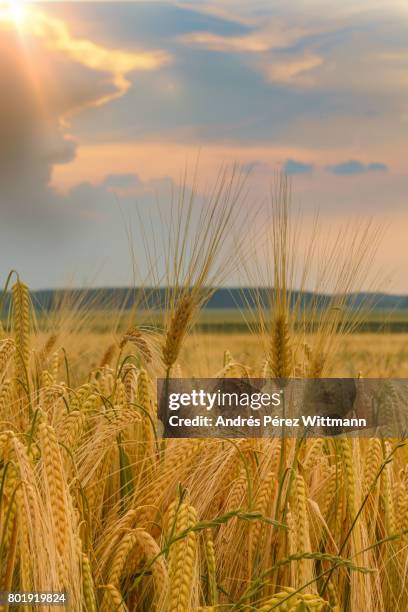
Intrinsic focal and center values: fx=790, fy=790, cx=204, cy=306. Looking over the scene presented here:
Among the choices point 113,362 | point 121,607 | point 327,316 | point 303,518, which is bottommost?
point 121,607

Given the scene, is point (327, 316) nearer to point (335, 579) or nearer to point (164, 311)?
point (164, 311)

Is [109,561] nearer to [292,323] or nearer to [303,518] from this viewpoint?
[303,518]

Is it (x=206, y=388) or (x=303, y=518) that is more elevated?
(x=206, y=388)

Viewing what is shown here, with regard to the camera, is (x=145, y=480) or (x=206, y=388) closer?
(x=145, y=480)

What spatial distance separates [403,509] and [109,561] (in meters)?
0.91

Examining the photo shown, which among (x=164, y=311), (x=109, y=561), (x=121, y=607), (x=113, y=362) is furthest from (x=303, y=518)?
(x=113, y=362)

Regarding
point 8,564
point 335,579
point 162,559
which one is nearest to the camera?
point 8,564

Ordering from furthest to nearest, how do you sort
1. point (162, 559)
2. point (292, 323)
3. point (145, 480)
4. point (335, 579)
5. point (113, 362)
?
point (113, 362)
point (145, 480)
point (335, 579)
point (292, 323)
point (162, 559)

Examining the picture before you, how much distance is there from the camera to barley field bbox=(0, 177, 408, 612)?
1.63 meters

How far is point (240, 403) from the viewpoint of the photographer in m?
2.51

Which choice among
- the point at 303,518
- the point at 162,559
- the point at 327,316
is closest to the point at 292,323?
the point at 327,316

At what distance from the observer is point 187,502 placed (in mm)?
1726

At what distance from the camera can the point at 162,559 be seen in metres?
1.81

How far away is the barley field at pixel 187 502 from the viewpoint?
1635 mm
